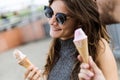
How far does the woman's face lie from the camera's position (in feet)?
4.41

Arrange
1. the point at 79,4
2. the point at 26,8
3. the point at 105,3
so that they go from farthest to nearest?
the point at 26,8 → the point at 79,4 → the point at 105,3

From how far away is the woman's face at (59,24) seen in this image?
1.34m

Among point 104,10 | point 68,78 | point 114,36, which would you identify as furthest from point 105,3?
point 68,78

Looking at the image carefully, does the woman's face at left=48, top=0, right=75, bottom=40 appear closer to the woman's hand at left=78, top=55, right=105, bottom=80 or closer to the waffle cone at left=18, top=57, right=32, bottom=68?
the waffle cone at left=18, top=57, right=32, bottom=68

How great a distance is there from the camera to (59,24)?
4.41 feet

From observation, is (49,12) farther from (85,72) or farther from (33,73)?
(85,72)

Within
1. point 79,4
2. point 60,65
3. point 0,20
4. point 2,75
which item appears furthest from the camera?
point 0,20

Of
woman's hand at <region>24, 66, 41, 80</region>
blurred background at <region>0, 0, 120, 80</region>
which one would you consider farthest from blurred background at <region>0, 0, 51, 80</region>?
woman's hand at <region>24, 66, 41, 80</region>

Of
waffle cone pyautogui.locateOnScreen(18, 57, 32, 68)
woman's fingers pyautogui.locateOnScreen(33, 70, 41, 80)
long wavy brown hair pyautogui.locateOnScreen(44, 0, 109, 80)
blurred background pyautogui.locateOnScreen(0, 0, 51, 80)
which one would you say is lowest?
blurred background pyautogui.locateOnScreen(0, 0, 51, 80)

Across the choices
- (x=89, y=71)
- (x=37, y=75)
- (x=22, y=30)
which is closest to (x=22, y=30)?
(x=22, y=30)

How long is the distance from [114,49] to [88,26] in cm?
14

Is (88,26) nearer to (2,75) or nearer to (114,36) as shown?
(114,36)

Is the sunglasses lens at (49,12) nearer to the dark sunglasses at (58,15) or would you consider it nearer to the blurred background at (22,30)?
the dark sunglasses at (58,15)

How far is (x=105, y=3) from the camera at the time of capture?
1.01 m
